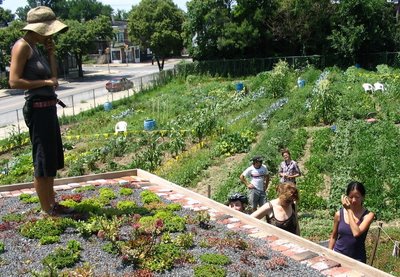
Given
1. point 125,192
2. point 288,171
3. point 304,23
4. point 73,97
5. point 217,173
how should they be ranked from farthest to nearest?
1. point 73,97
2. point 304,23
3. point 217,173
4. point 288,171
5. point 125,192

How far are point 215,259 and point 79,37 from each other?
48.4 metres

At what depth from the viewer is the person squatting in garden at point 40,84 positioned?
527cm

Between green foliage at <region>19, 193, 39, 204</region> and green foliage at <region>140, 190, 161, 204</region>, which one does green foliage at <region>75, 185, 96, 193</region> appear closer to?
green foliage at <region>19, 193, 39, 204</region>

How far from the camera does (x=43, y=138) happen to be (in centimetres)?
547

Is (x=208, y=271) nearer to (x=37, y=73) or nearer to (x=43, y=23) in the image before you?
(x=37, y=73)

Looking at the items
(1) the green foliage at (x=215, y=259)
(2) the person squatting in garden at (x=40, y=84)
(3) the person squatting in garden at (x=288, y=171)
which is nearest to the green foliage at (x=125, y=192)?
(2) the person squatting in garden at (x=40, y=84)

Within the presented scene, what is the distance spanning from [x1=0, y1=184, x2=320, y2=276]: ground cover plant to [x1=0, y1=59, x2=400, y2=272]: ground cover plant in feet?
10.00

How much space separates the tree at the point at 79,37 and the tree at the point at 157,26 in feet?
16.1

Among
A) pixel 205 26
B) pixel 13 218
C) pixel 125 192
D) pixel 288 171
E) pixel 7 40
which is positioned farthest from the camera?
pixel 7 40

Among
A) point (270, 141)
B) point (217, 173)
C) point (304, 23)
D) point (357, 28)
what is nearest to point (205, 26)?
point (304, 23)

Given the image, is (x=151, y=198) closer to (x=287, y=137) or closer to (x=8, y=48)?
(x=287, y=137)

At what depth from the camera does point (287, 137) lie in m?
14.6

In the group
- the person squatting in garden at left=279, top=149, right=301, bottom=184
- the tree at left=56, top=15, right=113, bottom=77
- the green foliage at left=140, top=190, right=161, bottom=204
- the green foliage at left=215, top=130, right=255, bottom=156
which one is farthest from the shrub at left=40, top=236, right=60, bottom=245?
the tree at left=56, top=15, right=113, bottom=77

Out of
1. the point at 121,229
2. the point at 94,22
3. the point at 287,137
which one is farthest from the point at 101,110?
the point at 94,22
